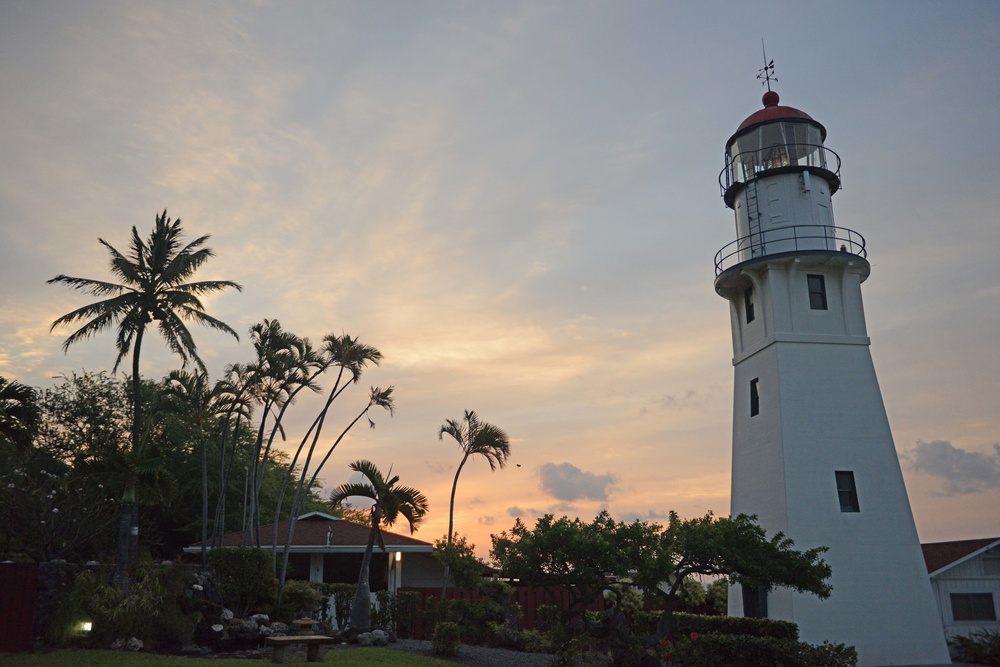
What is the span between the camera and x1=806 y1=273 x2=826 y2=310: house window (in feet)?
67.7

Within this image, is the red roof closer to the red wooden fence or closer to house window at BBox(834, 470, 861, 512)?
house window at BBox(834, 470, 861, 512)

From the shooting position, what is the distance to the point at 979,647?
18266 millimetres

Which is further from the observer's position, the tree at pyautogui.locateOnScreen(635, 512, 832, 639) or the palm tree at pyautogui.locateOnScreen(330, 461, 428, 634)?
the palm tree at pyautogui.locateOnScreen(330, 461, 428, 634)

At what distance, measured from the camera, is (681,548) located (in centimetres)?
1344

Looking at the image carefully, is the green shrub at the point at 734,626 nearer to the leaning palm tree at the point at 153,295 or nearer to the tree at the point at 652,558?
the tree at the point at 652,558

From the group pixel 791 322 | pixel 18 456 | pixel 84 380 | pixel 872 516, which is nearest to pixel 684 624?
pixel 872 516

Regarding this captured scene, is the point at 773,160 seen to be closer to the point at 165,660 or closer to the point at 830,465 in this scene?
the point at 830,465

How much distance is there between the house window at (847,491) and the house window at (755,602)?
312cm

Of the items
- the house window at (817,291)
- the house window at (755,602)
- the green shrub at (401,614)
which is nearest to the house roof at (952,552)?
the house window at (755,602)

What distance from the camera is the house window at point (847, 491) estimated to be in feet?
60.9

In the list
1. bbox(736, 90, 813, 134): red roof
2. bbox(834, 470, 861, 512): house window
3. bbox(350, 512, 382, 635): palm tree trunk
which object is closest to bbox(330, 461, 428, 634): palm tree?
bbox(350, 512, 382, 635): palm tree trunk

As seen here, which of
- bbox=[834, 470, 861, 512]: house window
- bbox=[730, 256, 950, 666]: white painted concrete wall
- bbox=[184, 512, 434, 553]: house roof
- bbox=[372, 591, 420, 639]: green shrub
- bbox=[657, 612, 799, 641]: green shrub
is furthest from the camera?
bbox=[184, 512, 434, 553]: house roof

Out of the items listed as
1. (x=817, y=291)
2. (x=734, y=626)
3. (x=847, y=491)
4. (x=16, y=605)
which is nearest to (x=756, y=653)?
(x=734, y=626)

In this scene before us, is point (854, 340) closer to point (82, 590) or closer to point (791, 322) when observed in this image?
point (791, 322)
